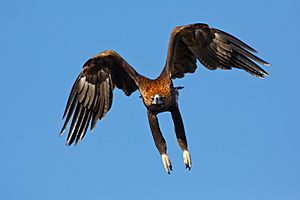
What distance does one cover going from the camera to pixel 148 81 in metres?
23.1

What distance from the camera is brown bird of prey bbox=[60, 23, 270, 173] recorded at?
22.9 meters

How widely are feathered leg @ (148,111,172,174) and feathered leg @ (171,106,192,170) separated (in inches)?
14.1

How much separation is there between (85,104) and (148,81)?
2242 mm

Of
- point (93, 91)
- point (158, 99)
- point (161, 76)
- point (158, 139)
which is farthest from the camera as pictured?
point (93, 91)

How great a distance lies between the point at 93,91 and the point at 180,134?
2.60m

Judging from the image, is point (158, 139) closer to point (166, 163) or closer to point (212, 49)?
point (166, 163)

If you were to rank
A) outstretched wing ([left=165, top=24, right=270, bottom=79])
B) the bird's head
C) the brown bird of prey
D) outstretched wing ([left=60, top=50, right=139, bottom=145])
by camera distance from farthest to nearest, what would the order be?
outstretched wing ([left=60, top=50, right=139, bottom=145]) → outstretched wing ([left=165, top=24, right=270, bottom=79]) → the brown bird of prey → the bird's head

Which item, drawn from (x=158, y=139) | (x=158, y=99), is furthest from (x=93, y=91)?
(x=158, y=99)

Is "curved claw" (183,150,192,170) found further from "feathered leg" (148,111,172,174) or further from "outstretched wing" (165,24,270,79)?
"outstretched wing" (165,24,270,79)

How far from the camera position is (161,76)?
22891 mm

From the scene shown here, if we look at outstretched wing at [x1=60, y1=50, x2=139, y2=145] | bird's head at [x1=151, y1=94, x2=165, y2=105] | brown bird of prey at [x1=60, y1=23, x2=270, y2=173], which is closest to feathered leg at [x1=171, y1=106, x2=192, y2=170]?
brown bird of prey at [x1=60, y1=23, x2=270, y2=173]

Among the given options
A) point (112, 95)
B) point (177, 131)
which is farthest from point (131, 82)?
point (177, 131)

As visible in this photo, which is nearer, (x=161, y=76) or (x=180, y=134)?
(x=161, y=76)

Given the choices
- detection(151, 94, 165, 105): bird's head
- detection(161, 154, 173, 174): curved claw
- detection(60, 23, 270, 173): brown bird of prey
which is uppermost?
detection(60, 23, 270, 173): brown bird of prey
